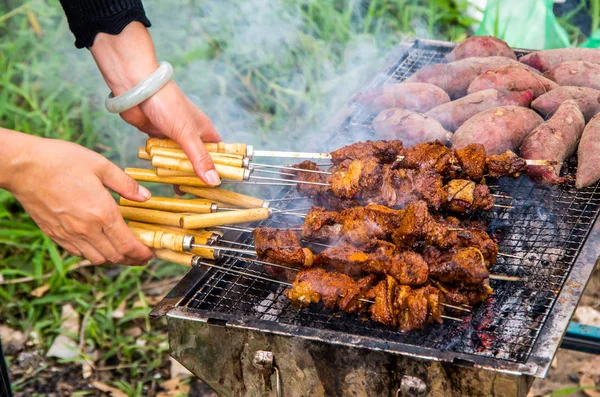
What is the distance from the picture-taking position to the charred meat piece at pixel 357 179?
3.77 metres

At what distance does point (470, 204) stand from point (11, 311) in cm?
464

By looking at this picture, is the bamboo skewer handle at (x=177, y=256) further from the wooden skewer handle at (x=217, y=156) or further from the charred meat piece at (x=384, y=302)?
the charred meat piece at (x=384, y=302)

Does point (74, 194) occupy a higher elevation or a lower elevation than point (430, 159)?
higher

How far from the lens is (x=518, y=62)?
5.11m

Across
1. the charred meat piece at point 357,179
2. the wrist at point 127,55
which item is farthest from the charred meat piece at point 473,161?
the wrist at point 127,55

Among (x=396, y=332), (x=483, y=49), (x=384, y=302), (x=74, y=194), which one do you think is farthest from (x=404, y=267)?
(x=483, y=49)

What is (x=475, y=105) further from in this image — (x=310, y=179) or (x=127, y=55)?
(x=127, y=55)

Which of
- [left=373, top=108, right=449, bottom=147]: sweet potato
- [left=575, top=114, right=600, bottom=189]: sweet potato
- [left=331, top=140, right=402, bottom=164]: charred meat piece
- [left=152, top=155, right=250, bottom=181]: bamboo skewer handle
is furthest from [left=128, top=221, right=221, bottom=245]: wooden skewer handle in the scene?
[left=575, top=114, right=600, bottom=189]: sweet potato

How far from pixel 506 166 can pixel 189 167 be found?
192cm

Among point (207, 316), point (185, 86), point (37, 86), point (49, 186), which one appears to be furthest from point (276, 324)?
point (37, 86)

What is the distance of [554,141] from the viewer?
414 centimetres

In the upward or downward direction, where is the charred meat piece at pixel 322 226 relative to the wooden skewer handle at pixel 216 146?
downward

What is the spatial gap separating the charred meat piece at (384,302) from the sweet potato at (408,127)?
1.51 m

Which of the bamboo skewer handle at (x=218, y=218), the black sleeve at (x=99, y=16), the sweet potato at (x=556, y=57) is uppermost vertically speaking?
the black sleeve at (x=99, y=16)
